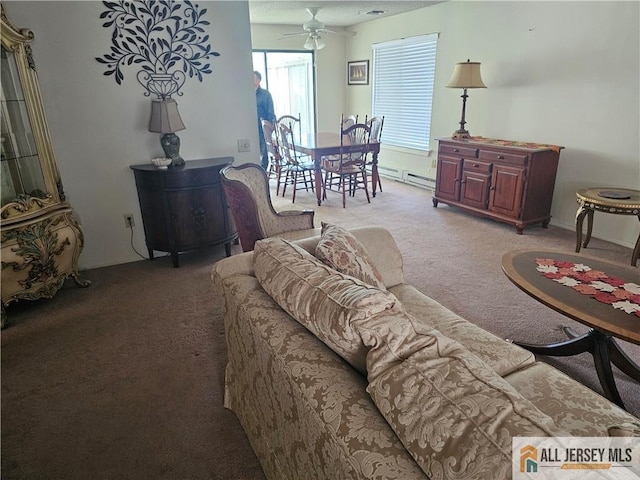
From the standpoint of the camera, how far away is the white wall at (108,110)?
301 centimetres

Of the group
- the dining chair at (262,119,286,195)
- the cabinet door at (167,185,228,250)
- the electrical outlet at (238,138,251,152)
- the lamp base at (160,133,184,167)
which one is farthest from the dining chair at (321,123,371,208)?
the lamp base at (160,133,184,167)

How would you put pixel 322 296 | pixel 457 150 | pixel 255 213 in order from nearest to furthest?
1. pixel 322 296
2. pixel 255 213
3. pixel 457 150

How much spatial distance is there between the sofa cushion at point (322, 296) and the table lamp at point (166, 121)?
7.50ft

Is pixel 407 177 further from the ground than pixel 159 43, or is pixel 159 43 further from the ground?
pixel 159 43

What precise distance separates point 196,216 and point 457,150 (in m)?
3.01

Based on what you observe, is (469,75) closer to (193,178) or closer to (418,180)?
(418,180)

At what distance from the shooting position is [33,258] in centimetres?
267

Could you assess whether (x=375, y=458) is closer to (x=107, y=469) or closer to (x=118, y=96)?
(x=107, y=469)

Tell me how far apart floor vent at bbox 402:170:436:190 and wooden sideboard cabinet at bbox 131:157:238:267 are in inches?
133

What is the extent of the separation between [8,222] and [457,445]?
294 centimetres

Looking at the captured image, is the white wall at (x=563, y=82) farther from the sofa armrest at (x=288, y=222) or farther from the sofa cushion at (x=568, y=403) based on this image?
the sofa cushion at (x=568, y=403)

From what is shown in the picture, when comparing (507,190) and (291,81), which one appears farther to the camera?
(291,81)

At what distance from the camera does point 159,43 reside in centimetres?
329

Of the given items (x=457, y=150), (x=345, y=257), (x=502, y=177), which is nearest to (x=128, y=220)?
(x=345, y=257)
